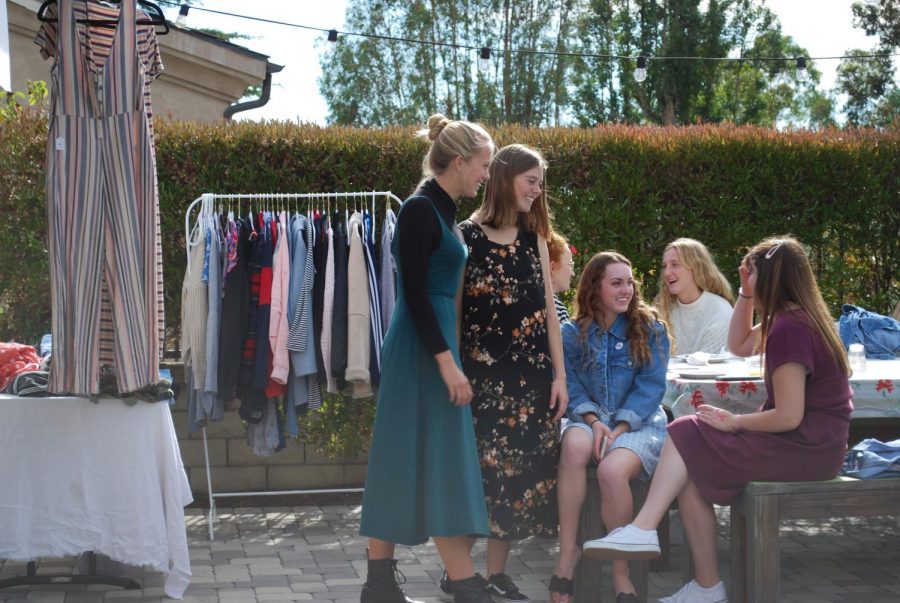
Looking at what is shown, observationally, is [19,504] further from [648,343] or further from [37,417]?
[648,343]

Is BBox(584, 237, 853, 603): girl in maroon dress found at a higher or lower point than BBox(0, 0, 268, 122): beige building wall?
lower

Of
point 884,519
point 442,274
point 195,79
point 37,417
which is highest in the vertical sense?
point 195,79

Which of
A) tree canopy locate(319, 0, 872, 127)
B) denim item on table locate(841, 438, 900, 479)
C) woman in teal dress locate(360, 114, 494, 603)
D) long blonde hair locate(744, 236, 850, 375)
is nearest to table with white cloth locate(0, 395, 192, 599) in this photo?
woman in teal dress locate(360, 114, 494, 603)

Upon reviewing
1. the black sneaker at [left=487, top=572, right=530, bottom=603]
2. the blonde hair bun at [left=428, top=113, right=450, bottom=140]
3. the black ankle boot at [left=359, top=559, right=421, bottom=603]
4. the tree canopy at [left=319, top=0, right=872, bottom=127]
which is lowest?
the black sneaker at [left=487, top=572, right=530, bottom=603]

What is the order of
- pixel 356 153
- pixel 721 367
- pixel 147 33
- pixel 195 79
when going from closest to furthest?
pixel 147 33 → pixel 721 367 → pixel 356 153 → pixel 195 79

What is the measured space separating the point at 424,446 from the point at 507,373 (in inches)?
19.2

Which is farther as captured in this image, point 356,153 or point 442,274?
point 356,153

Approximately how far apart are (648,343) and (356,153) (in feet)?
9.04

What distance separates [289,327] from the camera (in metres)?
5.64

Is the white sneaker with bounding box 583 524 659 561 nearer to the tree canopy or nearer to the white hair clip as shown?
the white hair clip

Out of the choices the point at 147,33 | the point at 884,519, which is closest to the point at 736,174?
the point at 884,519

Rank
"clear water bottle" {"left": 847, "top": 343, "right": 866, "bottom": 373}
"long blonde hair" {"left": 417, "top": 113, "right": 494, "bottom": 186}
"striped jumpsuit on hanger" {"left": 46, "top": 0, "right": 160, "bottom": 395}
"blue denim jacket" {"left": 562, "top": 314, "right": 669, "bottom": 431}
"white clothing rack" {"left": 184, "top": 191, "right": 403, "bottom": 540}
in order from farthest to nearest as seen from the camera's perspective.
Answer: "white clothing rack" {"left": 184, "top": 191, "right": 403, "bottom": 540} → "clear water bottle" {"left": 847, "top": 343, "right": 866, "bottom": 373} → "blue denim jacket" {"left": 562, "top": 314, "right": 669, "bottom": 431} → "striped jumpsuit on hanger" {"left": 46, "top": 0, "right": 160, "bottom": 395} → "long blonde hair" {"left": 417, "top": 113, "right": 494, "bottom": 186}

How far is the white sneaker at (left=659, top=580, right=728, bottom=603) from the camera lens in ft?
13.6

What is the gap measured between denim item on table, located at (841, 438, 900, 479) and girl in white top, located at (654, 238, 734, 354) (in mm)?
1408
